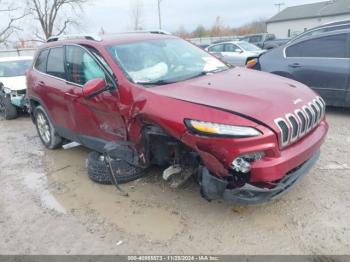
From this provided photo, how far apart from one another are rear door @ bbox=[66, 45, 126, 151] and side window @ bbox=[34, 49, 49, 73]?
88 centimetres

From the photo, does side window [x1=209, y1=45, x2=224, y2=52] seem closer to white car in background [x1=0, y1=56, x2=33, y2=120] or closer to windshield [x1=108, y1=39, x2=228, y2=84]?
white car in background [x1=0, y1=56, x2=33, y2=120]

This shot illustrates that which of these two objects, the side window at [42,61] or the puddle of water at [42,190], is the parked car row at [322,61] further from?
the puddle of water at [42,190]

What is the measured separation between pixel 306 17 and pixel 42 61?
53.0 m

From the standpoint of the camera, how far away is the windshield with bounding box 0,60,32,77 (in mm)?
9298

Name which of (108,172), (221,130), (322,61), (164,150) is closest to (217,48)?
(322,61)

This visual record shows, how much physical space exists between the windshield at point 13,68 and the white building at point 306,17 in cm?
→ 4069

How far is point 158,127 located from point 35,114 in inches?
134

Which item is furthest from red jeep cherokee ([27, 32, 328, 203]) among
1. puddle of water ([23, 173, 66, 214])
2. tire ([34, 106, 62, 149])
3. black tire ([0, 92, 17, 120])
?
black tire ([0, 92, 17, 120])

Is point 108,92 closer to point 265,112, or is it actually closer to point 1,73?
point 265,112

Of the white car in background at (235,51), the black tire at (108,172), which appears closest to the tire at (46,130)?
the black tire at (108,172)

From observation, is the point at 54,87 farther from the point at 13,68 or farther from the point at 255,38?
the point at 255,38

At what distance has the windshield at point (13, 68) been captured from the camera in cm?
930

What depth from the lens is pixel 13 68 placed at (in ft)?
31.3

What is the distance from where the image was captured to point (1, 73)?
9.36m
